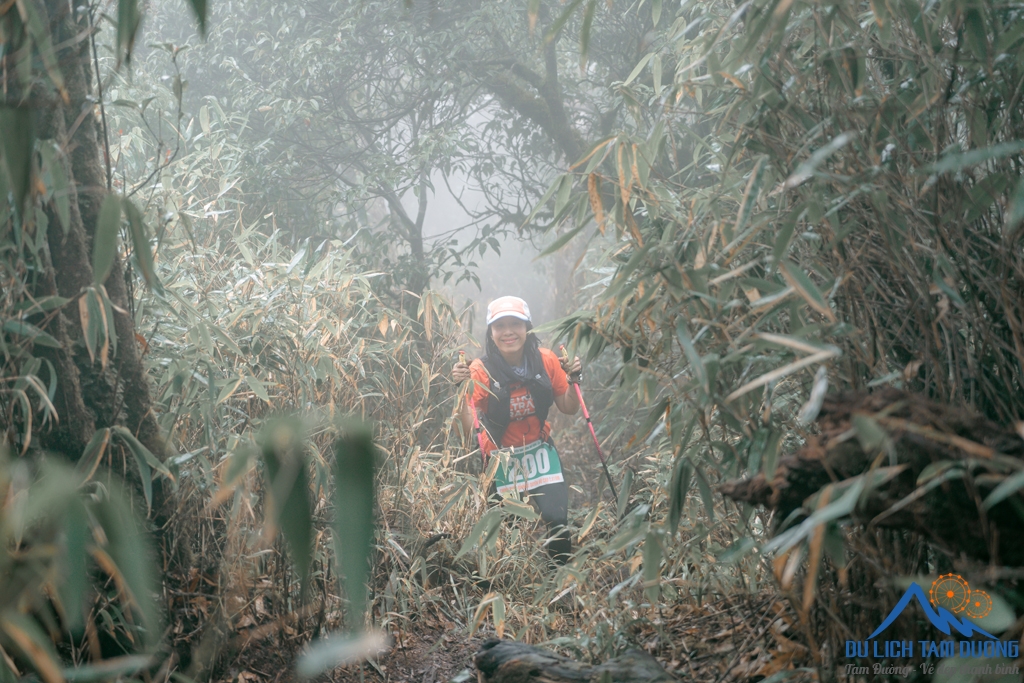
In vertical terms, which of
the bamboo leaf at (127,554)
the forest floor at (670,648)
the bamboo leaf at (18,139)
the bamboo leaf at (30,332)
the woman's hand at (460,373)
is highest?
the bamboo leaf at (18,139)

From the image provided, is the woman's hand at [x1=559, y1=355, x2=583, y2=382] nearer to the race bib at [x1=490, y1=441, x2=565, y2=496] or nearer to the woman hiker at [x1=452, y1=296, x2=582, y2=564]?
the woman hiker at [x1=452, y1=296, x2=582, y2=564]

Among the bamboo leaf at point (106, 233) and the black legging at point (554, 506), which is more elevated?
the bamboo leaf at point (106, 233)

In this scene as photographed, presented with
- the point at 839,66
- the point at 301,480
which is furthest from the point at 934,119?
the point at 301,480

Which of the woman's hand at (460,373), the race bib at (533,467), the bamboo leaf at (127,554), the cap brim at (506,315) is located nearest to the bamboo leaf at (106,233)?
the bamboo leaf at (127,554)

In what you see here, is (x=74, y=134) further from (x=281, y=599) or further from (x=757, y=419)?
(x=757, y=419)

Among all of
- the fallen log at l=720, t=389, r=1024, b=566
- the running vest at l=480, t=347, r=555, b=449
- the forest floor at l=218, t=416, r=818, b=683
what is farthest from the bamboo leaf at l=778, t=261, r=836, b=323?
the running vest at l=480, t=347, r=555, b=449

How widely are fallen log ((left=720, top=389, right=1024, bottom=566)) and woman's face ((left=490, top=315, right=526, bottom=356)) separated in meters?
2.75

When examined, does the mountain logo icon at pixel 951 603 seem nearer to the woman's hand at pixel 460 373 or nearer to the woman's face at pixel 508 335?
the woman's hand at pixel 460 373

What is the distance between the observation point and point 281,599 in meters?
1.88

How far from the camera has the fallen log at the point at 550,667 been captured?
1427 millimetres

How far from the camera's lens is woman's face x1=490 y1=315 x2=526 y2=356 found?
3.72 metres

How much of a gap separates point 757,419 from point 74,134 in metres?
1.56

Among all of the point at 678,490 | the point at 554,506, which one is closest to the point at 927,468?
the point at 678,490

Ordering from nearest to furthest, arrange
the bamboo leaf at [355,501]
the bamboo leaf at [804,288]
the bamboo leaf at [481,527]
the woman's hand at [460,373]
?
1. the bamboo leaf at [355,501]
2. the bamboo leaf at [804,288]
3. the bamboo leaf at [481,527]
4. the woman's hand at [460,373]
